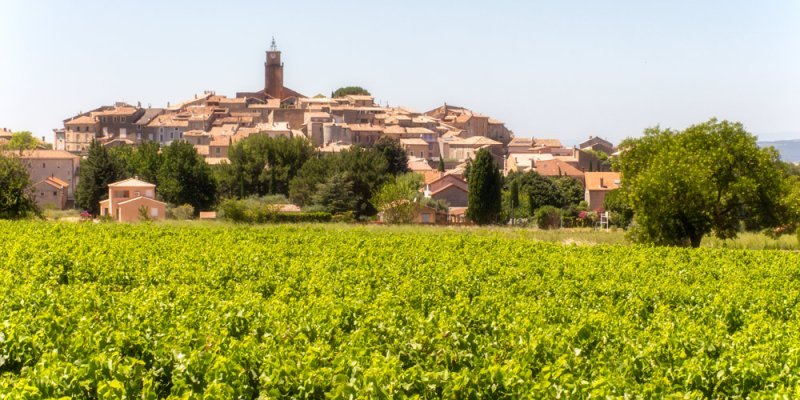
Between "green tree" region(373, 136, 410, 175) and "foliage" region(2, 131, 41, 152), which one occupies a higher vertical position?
"foliage" region(2, 131, 41, 152)

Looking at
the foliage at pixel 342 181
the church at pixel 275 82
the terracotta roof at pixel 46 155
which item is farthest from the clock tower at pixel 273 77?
the foliage at pixel 342 181

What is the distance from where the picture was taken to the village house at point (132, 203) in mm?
69625

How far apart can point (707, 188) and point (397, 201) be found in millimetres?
33337

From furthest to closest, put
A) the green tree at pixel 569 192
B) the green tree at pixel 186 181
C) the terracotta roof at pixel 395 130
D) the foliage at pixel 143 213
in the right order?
1. the terracotta roof at pixel 395 130
2. the green tree at pixel 569 192
3. the green tree at pixel 186 181
4. the foliage at pixel 143 213

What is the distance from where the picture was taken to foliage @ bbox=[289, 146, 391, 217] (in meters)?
72.8

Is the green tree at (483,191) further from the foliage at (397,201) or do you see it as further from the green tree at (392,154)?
the green tree at (392,154)

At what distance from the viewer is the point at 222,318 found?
13602 mm

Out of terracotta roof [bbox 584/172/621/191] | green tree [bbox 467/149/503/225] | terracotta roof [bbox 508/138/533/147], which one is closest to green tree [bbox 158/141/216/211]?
green tree [bbox 467/149/503/225]

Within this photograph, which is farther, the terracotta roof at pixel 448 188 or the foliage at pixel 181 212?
the terracotta roof at pixel 448 188

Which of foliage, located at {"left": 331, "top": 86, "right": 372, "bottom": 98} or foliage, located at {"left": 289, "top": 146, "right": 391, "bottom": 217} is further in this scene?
foliage, located at {"left": 331, "top": 86, "right": 372, "bottom": 98}

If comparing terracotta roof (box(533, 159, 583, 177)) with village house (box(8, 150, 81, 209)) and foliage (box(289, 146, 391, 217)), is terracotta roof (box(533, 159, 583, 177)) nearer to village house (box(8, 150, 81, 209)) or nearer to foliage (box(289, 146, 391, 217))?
foliage (box(289, 146, 391, 217))

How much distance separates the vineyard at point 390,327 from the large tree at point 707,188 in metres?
13.6

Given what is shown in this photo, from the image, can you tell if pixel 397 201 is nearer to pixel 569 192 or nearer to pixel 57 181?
pixel 569 192

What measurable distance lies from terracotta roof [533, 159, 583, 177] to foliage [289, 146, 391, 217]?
35.5m
